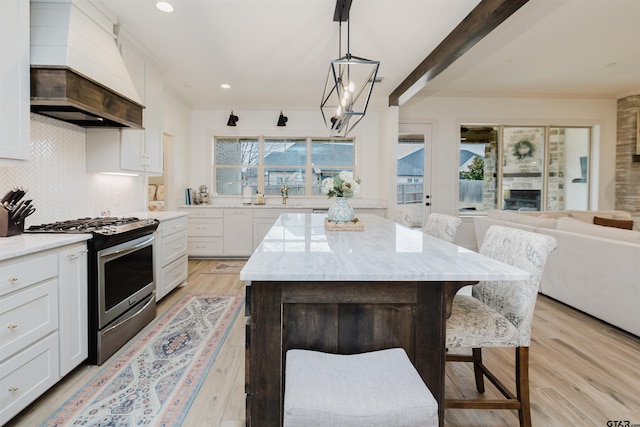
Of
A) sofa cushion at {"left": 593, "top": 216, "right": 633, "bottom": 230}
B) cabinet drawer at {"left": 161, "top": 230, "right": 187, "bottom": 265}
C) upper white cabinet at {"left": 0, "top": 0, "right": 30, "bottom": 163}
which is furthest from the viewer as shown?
sofa cushion at {"left": 593, "top": 216, "right": 633, "bottom": 230}

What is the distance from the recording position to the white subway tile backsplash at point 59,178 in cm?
233

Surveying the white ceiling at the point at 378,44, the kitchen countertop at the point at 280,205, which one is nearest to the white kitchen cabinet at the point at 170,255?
the kitchen countertop at the point at 280,205

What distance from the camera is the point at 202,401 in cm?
181

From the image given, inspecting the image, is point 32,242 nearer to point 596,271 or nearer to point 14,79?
point 14,79

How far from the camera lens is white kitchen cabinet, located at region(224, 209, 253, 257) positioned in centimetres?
537

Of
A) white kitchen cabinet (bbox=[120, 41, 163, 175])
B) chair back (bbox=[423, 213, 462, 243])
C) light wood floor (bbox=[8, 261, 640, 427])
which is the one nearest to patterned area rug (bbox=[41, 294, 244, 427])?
light wood floor (bbox=[8, 261, 640, 427])

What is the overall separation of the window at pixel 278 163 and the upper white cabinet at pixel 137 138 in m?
2.25

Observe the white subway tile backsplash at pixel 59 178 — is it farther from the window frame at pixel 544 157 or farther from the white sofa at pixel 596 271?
the window frame at pixel 544 157

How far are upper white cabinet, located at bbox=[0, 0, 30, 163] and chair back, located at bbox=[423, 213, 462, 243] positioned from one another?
277cm

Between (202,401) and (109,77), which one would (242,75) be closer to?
(109,77)

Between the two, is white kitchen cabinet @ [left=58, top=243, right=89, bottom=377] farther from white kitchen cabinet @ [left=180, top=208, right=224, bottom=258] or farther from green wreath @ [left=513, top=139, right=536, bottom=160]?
green wreath @ [left=513, top=139, right=536, bottom=160]

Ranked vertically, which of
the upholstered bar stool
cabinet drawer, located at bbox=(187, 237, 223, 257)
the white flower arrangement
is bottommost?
cabinet drawer, located at bbox=(187, 237, 223, 257)

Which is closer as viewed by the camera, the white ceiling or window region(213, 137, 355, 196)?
the white ceiling

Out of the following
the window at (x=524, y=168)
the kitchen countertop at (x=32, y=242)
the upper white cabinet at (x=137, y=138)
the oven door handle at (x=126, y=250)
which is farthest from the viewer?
the window at (x=524, y=168)
